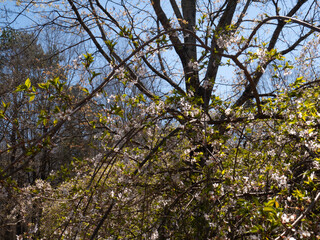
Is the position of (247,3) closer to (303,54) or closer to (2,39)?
(303,54)

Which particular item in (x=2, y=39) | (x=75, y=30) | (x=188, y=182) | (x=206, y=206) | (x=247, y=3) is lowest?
(x=206, y=206)

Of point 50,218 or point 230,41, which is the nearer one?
point 230,41

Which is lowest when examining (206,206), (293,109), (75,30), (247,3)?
(206,206)

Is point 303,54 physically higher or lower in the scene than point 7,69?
lower

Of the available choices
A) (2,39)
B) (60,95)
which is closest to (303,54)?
(60,95)

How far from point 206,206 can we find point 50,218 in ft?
10.1

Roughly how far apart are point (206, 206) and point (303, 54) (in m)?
3.23

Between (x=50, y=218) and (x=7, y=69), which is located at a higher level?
(x=7, y=69)

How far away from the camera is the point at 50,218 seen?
4.43 metres

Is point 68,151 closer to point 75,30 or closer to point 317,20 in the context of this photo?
point 75,30

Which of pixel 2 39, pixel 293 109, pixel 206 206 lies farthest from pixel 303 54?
pixel 2 39

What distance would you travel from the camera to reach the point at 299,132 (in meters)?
2.04

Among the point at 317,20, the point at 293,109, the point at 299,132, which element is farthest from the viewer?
the point at 317,20

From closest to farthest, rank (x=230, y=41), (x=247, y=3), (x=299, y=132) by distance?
(x=299, y=132) < (x=230, y=41) < (x=247, y=3)
